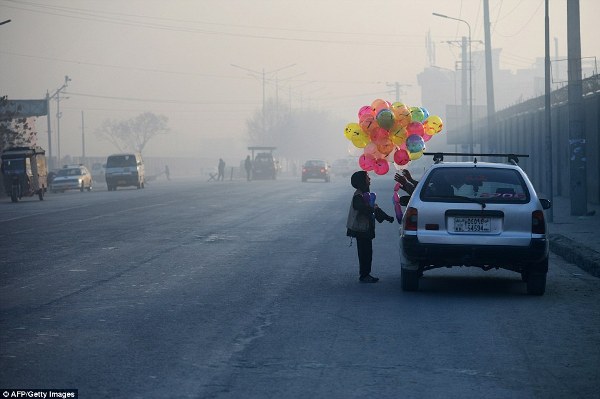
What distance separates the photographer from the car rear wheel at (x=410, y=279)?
12.3 metres

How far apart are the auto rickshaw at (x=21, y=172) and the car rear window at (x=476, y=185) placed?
37.2 m

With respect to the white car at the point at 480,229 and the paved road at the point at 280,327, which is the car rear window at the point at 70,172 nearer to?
the paved road at the point at 280,327

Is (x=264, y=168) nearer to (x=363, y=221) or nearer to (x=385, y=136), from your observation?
(x=385, y=136)

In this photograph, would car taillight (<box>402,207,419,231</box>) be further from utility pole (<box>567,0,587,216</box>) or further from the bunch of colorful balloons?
utility pole (<box>567,0,587,216</box>)

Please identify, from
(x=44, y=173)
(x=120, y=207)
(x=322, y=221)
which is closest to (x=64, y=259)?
(x=322, y=221)

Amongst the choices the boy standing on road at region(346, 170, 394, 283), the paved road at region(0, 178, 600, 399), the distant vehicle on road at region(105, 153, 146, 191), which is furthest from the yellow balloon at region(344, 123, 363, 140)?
the distant vehicle on road at region(105, 153, 146, 191)

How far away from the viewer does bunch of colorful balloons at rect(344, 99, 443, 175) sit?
60.5ft

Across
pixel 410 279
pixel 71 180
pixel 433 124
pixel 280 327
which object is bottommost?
pixel 280 327

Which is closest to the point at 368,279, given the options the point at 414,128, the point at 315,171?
the point at 414,128

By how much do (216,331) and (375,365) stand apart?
2154 mm

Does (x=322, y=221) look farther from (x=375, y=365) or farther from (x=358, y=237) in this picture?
(x=375, y=365)

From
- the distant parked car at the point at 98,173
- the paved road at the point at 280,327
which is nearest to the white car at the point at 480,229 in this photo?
the paved road at the point at 280,327

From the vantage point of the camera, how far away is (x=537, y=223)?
11836 millimetres

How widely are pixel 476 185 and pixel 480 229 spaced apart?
717 millimetres
